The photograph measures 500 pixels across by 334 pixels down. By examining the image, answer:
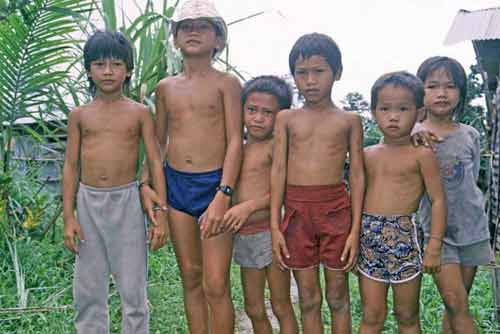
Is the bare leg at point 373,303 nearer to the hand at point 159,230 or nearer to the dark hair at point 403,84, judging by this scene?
the dark hair at point 403,84

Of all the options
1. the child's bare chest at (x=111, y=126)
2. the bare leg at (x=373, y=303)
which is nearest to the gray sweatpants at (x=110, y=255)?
the child's bare chest at (x=111, y=126)

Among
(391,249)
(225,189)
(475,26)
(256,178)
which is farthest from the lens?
(475,26)

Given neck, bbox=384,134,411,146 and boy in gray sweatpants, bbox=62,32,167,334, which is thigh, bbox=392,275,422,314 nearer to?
neck, bbox=384,134,411,146

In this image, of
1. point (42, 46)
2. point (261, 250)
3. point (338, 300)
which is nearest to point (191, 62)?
point (261, 250)

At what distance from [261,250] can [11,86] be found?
6.85 ft

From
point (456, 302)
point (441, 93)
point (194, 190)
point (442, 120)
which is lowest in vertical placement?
point (456, 302)

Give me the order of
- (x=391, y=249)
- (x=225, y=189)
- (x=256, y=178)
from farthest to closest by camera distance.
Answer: (x=256, y=178) < (x=225, y=189) < (x=391, y=249)

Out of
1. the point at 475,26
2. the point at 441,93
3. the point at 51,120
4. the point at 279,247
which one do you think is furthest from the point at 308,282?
the point at 475,26

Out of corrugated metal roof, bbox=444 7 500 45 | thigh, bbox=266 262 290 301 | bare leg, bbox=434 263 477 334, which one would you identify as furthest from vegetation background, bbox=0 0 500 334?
corrugated metal roof, bbox=444 7 500 45

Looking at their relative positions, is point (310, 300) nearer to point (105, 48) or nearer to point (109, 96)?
point (109, 96)

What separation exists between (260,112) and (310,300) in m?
0.78

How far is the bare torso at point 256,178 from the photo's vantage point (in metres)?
2.41

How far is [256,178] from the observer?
242 centimetres

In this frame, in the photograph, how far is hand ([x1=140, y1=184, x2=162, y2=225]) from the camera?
238cm
